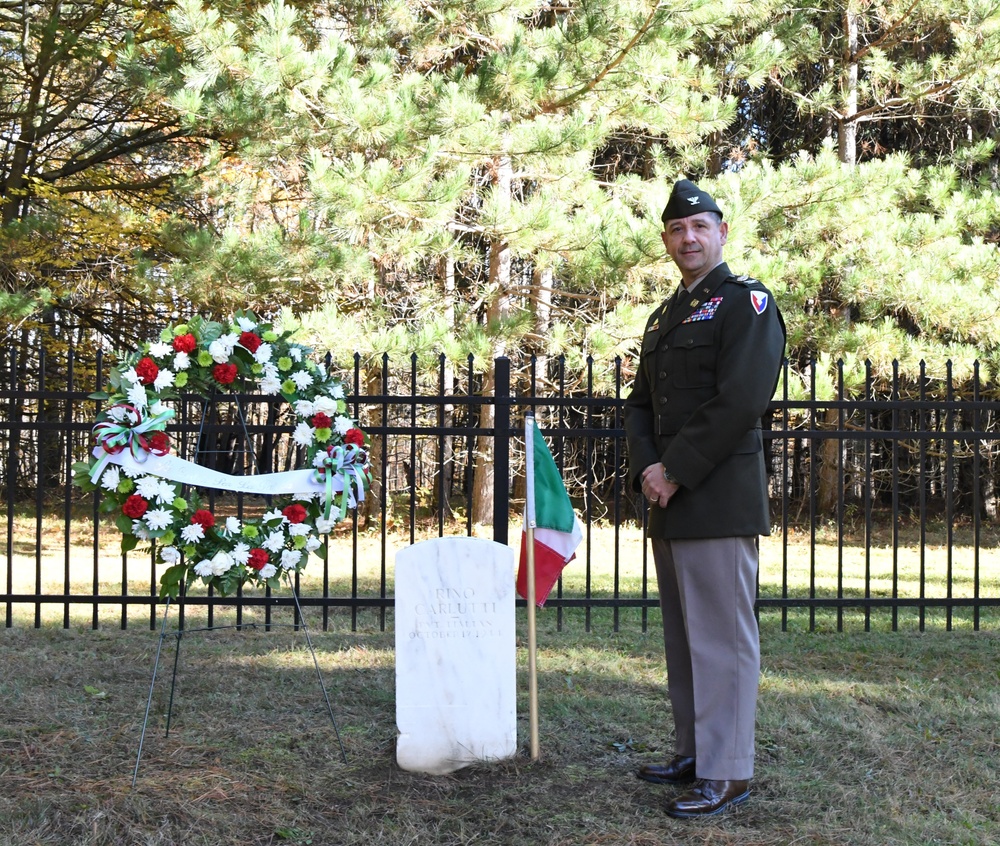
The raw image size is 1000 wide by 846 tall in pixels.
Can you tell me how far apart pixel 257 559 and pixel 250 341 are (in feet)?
2.93

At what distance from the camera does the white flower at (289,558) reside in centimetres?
404

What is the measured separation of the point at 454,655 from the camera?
3760 mm

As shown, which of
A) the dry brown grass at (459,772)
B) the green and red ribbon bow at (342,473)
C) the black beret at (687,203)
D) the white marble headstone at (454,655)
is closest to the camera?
the dry brown grass at (459,772)

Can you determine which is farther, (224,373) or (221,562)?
(224,373)

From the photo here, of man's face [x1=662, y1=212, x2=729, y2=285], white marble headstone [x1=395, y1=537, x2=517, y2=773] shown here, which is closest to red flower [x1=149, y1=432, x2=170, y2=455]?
white marble headstone [x1=395, y1=537, x2=517, y2=773]

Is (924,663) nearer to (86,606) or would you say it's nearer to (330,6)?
(86,606)

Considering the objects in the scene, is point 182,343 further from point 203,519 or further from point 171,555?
point 171,555

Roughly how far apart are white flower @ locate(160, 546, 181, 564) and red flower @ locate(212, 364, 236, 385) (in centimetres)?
69

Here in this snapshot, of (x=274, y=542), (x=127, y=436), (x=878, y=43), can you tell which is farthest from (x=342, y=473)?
(x=878, y=43)

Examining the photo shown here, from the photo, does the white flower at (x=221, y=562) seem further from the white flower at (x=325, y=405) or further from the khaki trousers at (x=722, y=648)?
the khaki trousers at (x=722, y=648)

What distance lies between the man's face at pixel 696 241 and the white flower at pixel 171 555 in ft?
7.22

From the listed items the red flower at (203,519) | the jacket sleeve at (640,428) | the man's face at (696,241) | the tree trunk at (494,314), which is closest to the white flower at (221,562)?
the red flower at (203,519)

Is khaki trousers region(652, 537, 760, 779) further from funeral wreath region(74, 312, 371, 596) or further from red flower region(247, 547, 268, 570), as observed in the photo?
red flower region(247, 547, 268, 570)

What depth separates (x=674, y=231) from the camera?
11.5 feet
